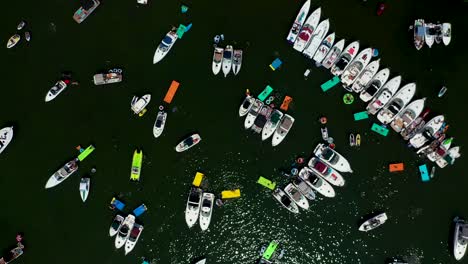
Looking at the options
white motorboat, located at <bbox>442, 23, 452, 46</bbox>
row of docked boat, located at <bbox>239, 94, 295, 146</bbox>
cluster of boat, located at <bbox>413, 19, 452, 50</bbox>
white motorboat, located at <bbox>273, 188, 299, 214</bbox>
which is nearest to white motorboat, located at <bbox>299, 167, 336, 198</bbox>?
white motorboat, located at <bbox>273, 188, 299, 214</bbox>

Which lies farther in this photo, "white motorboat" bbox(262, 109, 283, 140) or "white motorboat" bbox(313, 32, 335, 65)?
"white motorboat" bbox(313, 32, 335, 65)

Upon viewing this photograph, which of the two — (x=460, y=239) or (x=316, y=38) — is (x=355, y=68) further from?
(x=460, y=239)

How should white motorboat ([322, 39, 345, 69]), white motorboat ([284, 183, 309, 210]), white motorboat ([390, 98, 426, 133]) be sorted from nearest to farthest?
white motorboat ([390, 98, 426, 133]), white motorboat ([284, 183, 309, 210]), white motorboat ([322, 39, 345, 69])

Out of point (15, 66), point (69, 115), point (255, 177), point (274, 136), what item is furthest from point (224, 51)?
point (15, 66)

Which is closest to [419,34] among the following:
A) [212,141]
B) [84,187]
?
[212,141]

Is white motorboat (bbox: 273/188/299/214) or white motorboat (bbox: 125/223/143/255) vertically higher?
white motorboat (bbox: 273/188/299/214)

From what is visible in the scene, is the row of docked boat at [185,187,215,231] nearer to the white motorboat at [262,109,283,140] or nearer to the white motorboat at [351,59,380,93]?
the white motorboat at [262,109,283,140]
